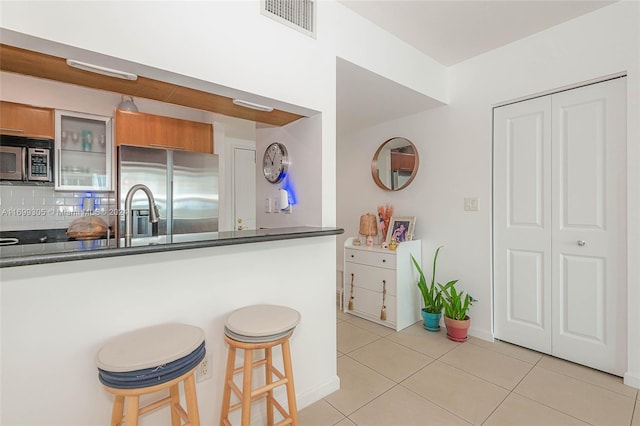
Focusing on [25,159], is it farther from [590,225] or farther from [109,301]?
[590,225]

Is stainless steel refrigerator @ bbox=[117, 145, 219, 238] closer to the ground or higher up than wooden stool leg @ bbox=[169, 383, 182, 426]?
higher up

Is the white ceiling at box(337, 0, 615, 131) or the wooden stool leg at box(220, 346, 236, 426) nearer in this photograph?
the wooden stool leg at box(220, 346, 236, 426)

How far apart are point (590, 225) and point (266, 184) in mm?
2450

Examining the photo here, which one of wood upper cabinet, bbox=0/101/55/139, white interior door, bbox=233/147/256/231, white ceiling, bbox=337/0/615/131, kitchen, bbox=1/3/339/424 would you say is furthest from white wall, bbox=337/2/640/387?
wood upper cabinet, bbox=0/101/55/139

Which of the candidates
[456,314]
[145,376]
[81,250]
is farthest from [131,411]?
[456,314]

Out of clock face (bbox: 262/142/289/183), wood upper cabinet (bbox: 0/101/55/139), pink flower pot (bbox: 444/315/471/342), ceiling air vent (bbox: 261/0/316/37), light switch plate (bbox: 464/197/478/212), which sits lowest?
pink flower pot (bbox: 444/315/471/342)

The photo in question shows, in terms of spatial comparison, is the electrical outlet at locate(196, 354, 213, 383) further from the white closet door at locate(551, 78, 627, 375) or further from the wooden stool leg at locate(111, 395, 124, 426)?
the white closet door at locate(551, 78, 627, 375)

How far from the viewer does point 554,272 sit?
90.1 inches

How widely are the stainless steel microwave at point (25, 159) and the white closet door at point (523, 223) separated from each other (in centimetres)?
407

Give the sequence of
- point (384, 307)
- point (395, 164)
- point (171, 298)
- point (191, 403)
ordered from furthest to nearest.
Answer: point (395, 164) < point (384, 307) < point (171, 298) < point (191, 403)

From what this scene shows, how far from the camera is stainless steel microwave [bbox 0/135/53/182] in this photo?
99.6 inches

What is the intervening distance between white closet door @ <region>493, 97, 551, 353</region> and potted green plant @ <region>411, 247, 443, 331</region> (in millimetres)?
482

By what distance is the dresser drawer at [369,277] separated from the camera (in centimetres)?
293

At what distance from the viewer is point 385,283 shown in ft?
9.73
